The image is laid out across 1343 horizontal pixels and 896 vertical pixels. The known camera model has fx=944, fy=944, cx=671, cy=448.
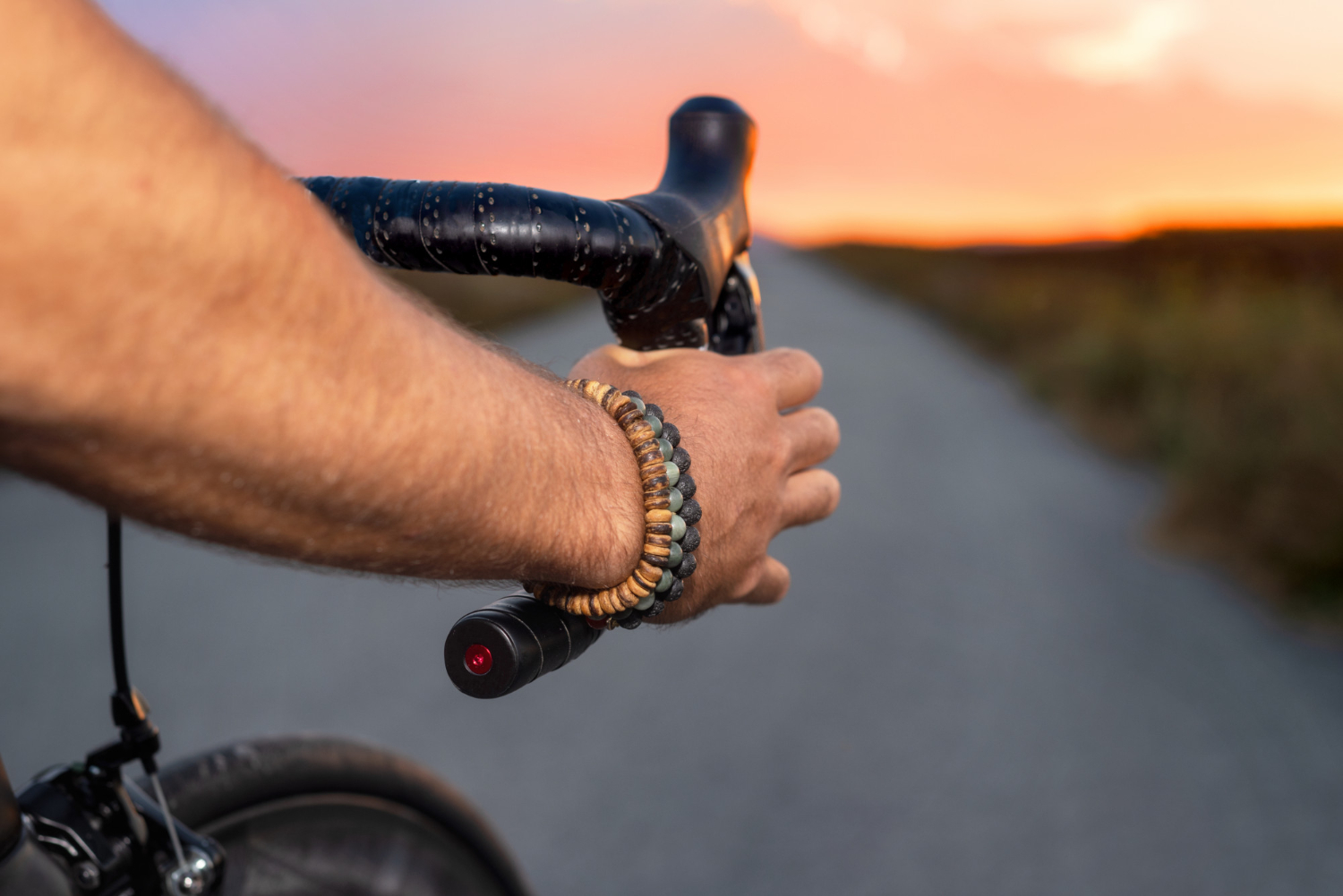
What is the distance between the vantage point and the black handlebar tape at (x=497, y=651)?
85 centimetres

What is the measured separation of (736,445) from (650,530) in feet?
0.76

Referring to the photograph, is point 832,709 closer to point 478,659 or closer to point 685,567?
point 685,567

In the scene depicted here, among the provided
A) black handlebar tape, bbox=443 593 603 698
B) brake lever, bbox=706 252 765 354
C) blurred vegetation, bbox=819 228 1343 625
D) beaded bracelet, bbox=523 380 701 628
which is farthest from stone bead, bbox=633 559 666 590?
blurred vegetation, bbox=819 228 1343 625

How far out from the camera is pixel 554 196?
949mm

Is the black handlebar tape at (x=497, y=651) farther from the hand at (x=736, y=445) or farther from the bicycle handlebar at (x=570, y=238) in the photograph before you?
the bicycle handlebar at (x=570, y=238)

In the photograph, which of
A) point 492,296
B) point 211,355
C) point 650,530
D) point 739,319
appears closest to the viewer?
point 211,355

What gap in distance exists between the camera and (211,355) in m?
0.56

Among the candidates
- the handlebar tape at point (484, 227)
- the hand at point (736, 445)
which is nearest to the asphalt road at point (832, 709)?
the hand at point (736, 445)

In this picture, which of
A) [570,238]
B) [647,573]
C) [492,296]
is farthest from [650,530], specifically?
[492,296]

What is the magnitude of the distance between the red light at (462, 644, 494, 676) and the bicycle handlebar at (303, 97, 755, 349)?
Answer: 1.22ft

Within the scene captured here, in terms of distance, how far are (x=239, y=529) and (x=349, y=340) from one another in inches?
6.0

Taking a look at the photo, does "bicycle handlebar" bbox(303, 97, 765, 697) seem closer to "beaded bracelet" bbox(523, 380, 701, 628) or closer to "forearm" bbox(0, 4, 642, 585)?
"beaded bracelet" bbox(523, 380, 701, 628)

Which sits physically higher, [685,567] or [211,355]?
[211,355]

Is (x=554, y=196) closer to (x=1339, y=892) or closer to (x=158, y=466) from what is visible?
(x=158, y=466)
